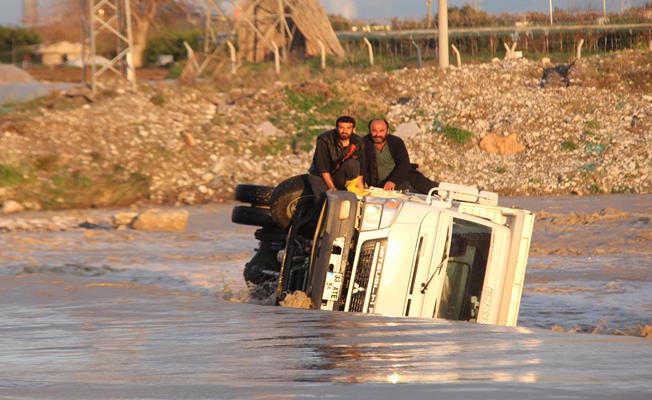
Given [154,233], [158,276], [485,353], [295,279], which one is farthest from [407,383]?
[154,233]

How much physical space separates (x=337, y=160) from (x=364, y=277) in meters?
2.01

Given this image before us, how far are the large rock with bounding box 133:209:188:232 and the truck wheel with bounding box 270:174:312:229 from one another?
10573 mm

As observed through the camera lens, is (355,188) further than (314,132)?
No

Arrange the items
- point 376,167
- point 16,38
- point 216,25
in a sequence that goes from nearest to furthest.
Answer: point 376,167
point 216,25
point 16,38

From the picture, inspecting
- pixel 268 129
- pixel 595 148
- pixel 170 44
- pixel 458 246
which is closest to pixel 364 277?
pixel 458 246

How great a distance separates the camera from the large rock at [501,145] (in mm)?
29484

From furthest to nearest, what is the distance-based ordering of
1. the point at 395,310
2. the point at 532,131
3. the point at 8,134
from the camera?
the point at 532,131 < the point at 8,134 < the point at 395,310

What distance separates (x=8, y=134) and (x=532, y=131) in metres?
11.8

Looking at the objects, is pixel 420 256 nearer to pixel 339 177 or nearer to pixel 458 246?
pixel 458 246

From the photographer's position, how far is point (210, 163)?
28.4 m

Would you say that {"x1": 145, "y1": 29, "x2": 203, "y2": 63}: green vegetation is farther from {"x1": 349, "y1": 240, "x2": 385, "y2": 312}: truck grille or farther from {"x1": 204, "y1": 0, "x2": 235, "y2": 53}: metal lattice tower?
{"x1": 349, "y1": 240, "x2": 385, "y2": 312}: truck grille

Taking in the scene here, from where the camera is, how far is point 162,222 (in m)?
22.4

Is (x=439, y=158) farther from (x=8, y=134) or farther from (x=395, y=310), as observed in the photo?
(x=395, y=310)

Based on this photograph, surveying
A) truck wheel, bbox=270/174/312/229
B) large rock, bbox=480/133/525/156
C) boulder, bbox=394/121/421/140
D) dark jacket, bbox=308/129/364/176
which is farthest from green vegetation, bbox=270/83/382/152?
truck wheel, bbox=270/174/312/229
